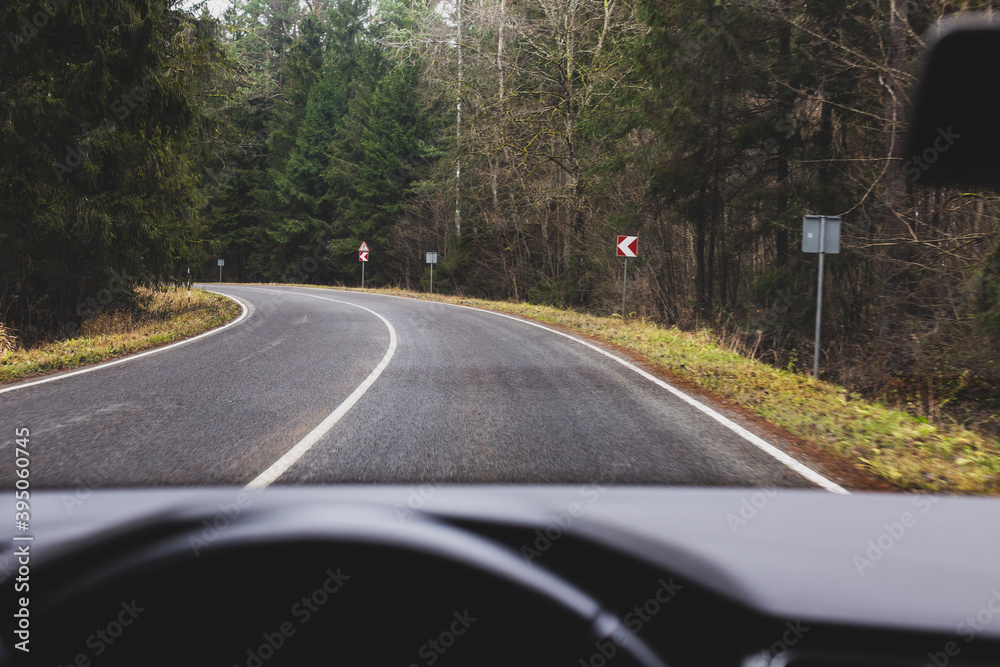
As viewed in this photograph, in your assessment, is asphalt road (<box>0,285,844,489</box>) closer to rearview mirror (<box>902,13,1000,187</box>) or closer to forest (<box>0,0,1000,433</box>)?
rearview mirror (<box>902,13,1000,187</box>)

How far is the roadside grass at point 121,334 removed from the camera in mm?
10375

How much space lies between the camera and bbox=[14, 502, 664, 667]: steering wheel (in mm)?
1283

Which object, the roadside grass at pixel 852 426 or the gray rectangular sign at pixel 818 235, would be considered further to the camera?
the gray rectangular sign at pixel 818 235

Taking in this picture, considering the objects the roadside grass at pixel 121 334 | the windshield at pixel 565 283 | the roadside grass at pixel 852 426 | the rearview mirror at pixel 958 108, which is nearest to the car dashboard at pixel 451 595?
the windshield at pixel 565 283

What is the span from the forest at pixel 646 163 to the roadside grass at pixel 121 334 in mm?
857

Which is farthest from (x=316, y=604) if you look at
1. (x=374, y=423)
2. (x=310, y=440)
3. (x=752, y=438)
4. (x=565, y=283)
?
(x=565, y=283)

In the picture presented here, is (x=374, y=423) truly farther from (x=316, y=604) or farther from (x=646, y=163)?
(x=646, y=163)

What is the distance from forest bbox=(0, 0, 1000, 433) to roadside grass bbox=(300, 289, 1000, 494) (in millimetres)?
2003

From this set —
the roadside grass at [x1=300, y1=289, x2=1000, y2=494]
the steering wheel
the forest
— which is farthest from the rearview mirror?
the roadside grass at [x1=300, y1=289, x2=1000, y2=494]

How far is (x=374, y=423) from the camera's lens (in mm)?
6418

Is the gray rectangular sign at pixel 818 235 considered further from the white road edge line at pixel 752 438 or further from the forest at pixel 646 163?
the white road edge line at pixel 752 438

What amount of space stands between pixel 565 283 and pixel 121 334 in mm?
18806

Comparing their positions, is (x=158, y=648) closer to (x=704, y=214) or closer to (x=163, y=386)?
(x=163, y=386)

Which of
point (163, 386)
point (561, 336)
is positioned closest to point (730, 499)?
point (163, 386)
